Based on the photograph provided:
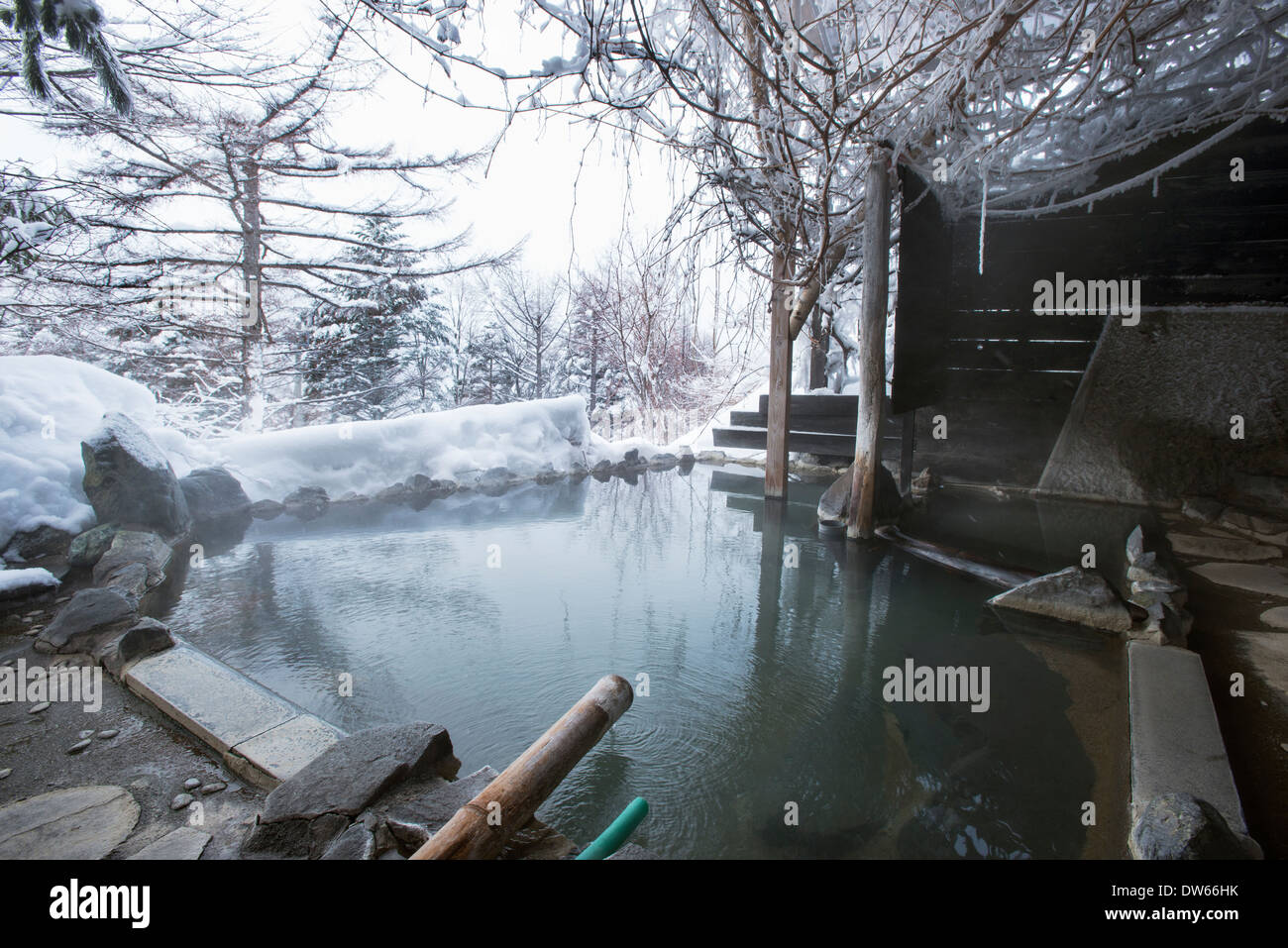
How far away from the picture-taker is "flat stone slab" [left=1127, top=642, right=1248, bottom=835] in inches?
75.5

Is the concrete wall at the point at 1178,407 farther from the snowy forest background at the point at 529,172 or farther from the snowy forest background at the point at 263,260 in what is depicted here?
the snowy forest background at the point at 263,260

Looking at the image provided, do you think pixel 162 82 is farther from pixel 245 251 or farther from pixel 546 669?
pixel 546 669

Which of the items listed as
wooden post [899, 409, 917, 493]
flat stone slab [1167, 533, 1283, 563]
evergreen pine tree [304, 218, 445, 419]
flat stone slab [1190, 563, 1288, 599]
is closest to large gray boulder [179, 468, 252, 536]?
evergreen pine tree [304, 218, 445, 419]

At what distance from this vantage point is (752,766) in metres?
2.38

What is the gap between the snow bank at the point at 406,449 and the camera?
7.51m

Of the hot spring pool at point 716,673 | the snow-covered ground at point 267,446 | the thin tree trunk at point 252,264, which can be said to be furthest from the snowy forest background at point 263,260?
the hot spring pool at point 716,673

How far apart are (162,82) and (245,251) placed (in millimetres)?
3371

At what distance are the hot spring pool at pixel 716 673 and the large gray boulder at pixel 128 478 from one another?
0.68m

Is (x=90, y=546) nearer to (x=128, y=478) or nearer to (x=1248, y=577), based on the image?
(x=128, y=478)

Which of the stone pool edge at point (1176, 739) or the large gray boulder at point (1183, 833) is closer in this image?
the large gray boulder at point (1183, 833)

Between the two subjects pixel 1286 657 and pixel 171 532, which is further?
pixel 171 532

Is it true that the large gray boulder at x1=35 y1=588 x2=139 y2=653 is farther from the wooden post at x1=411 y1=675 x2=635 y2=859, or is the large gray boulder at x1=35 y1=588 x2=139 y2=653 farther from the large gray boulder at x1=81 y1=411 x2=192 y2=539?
the wooden post at x1=411 y1=675 x2=635 y2=859

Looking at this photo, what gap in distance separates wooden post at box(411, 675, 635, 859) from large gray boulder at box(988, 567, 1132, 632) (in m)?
3.08
